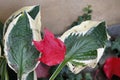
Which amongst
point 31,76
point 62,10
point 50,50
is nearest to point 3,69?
point 31,76

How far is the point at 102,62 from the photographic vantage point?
100 centimetres

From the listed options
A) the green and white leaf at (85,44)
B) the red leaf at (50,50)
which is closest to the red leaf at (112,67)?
the green and white leaf at (85,44)

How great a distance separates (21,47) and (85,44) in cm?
19

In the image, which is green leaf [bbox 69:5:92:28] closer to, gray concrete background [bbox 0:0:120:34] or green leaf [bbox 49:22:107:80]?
gray concrete background [bbox 0:0:120:34]

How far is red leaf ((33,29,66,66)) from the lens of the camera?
28.4 inches

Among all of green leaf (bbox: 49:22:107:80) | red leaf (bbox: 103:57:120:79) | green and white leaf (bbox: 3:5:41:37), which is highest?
green and white leaf (bbox: 3:5:41:37)

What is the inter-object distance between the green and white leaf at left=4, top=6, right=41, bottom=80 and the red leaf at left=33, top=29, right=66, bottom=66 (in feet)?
0.22

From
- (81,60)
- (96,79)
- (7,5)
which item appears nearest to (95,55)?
(81,60)

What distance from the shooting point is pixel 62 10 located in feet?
3.25

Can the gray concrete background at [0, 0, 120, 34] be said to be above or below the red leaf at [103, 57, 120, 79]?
above

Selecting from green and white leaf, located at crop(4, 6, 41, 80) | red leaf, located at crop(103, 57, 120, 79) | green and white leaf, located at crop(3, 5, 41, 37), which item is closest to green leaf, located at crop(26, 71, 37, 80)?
green and white leaf, located at crop(4, 6, 41, 80)

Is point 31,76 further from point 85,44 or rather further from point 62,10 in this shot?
point 62,10

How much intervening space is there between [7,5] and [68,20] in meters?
0.24

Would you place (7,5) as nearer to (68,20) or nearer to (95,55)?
(68,20)
